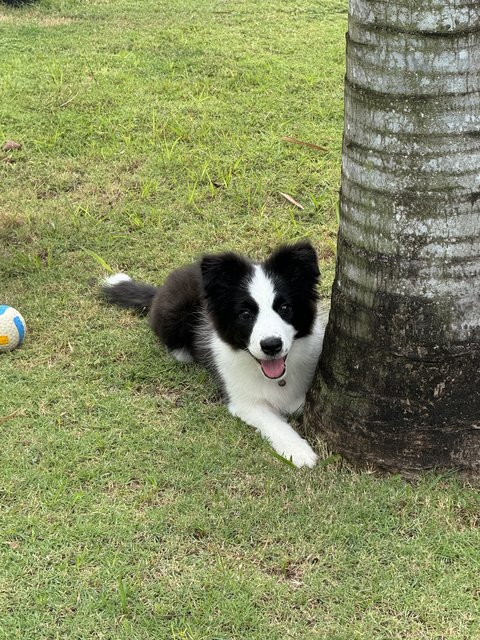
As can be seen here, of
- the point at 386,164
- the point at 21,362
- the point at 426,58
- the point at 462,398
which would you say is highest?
the point at 426,58

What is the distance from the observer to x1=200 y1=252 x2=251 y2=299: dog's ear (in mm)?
4273

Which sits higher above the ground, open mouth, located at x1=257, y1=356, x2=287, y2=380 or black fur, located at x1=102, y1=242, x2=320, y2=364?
black fur, located at x1=102, y1=242, x2=320, y2=364

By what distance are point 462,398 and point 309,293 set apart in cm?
98

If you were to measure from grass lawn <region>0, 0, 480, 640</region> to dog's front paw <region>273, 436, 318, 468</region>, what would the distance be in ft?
0.19

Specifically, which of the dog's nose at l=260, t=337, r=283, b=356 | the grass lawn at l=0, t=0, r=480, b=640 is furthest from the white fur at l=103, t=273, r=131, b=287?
the dog's nose at l=260, t=337, r=283, b=356

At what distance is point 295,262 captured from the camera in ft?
14.1

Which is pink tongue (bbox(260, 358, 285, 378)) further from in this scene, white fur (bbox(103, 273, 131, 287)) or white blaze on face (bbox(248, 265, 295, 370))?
white fur (bbox(103, 273, 131, 287))

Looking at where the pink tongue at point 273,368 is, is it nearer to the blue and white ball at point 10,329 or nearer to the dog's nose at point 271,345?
the dog's nose at point 271,345

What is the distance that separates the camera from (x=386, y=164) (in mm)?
3455

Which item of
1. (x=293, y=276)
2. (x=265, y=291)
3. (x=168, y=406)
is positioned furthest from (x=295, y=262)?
(x=168, y=406)

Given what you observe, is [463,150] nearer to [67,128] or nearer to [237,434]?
[237,434]

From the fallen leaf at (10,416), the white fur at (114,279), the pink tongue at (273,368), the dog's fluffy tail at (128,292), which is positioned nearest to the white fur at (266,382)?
the pink tongue at (273,368)

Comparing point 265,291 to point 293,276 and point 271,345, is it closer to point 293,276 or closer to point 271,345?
point 293,276

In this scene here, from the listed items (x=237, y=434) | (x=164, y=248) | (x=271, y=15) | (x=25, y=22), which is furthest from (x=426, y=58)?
(x=25, y=22)
